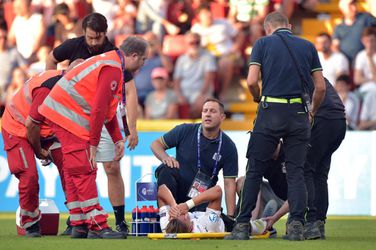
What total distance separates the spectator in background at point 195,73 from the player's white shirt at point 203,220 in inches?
334

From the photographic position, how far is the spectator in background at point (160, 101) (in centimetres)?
2000

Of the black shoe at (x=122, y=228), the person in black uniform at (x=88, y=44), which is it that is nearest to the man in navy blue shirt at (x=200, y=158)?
the black shoe at (x=122, y=228)

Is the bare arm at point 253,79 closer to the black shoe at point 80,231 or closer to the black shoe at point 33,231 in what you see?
the black shoe at point 80,231

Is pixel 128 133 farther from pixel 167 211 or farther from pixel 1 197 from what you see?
pixel 1 197

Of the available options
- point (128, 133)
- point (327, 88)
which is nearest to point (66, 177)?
point (128, 133)

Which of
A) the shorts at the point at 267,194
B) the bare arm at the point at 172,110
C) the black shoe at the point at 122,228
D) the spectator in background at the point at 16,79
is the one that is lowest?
the black shoe at the point at 122,228

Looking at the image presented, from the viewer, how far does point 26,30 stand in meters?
21.5

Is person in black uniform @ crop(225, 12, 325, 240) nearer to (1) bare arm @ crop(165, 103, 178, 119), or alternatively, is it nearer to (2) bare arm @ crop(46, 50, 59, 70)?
A: (2) bare arm @ crop(46, 50, 59, 70)

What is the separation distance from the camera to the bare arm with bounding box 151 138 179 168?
12.3 meters

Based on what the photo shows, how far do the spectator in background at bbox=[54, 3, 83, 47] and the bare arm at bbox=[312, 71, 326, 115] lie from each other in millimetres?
10173

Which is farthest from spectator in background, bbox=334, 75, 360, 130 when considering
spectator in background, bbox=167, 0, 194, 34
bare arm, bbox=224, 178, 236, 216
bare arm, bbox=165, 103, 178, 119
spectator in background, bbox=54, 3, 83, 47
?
bare arm, bbox=224, 178, 236, 216

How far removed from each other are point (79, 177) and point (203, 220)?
1597 millimetres

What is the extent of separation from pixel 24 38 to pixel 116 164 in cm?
929

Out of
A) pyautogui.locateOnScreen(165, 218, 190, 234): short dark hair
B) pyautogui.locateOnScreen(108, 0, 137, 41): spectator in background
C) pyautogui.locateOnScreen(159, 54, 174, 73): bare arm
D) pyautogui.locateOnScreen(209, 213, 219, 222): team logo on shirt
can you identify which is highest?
pyautogui.locateOnScreen(108, 0, 137, 41): spectator in background
